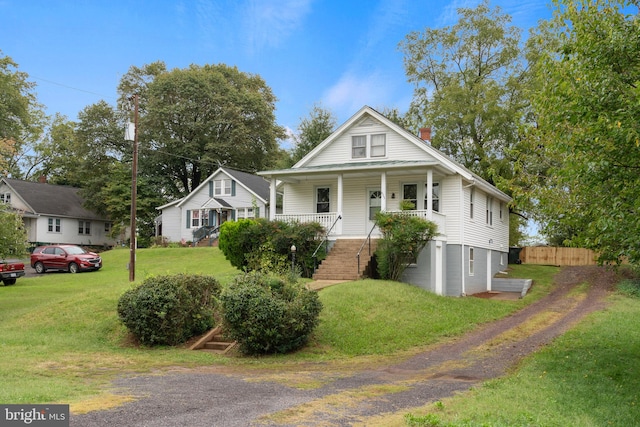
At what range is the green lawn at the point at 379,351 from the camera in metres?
8.56

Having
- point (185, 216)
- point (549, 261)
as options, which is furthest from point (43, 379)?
point (185, 216)

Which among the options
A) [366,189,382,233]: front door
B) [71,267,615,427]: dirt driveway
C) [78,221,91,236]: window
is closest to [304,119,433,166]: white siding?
[366,189,382,233]: front door

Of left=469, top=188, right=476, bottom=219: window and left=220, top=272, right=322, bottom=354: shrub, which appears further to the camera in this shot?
left=469, top=188, right=476, bottom=219: window

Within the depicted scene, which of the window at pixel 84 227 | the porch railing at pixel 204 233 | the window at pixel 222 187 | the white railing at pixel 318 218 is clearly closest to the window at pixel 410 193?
the white railing at pixel 318 218

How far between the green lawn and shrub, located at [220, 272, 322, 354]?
0.43 m

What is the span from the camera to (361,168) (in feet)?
78.0

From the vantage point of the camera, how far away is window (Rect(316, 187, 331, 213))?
26.8 metres

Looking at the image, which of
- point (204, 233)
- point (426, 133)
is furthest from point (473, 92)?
point (204, 233)

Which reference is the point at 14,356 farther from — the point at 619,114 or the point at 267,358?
the point at 619,114

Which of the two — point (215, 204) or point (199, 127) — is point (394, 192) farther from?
point (199, 127)

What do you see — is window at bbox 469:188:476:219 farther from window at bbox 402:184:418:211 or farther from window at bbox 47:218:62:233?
window at bbox 47:218:62:233

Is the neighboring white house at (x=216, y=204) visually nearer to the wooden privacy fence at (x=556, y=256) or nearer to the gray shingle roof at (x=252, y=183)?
the gray shingle roof at (x=252, y=183)

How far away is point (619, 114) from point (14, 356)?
13119 mm

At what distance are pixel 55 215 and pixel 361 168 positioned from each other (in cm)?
3552
